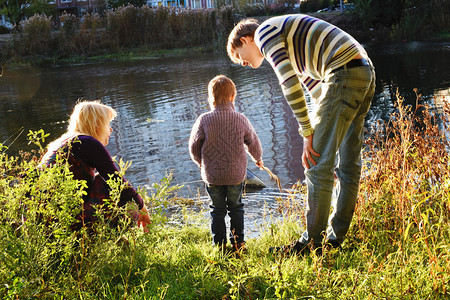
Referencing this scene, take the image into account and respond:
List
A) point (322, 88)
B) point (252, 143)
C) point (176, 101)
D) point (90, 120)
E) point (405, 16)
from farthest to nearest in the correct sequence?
point (405, 16) → point (176, 101) → point (252, 143) → point (90, 120) → point (322, 88)

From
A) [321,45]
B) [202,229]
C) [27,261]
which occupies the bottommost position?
[202,229]

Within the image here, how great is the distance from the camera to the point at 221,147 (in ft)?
11.7

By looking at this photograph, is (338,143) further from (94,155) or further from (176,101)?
(176,101)

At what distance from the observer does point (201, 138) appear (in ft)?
11.9

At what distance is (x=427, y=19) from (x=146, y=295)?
25350 millimetres

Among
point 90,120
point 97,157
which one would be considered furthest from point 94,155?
point 90,120

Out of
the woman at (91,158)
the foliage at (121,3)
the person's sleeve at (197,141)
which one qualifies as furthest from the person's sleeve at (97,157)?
the foliage at (121,3)

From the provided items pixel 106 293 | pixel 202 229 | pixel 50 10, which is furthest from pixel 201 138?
pixel 50 10

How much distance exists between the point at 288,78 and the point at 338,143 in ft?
1.46

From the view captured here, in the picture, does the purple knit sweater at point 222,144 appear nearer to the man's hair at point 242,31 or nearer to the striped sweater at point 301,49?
the man's hair at point 242,31

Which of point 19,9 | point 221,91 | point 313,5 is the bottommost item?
point 221,91

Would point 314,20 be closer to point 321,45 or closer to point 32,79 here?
point 321,45

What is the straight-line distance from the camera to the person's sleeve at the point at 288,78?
8.75 feet

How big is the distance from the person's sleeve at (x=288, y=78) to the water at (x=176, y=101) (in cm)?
223
